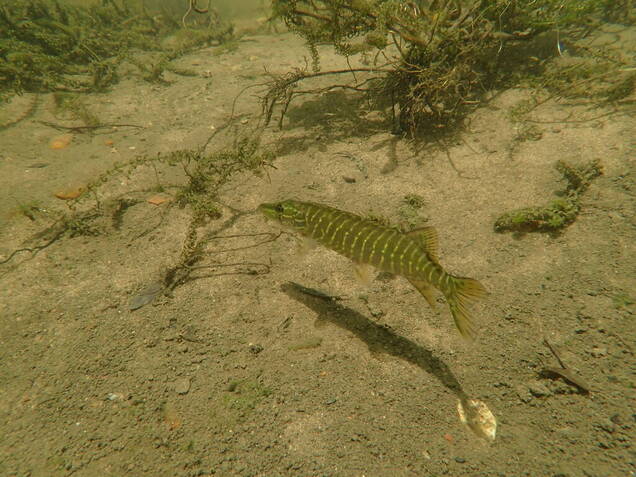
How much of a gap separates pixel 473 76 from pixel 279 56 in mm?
6617

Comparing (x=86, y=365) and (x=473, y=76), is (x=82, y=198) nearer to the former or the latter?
(x=86, y=365)

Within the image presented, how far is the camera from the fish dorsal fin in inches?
128

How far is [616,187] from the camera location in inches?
177

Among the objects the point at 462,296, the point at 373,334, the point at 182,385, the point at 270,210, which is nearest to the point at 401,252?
the point at 462,296

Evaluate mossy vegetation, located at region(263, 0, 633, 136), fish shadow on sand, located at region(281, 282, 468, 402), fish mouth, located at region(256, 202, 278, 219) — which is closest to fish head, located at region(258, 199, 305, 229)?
fish mouth, located at region(256, 202, 278, 219)

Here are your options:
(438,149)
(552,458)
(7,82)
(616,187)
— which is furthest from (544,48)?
(7,82)

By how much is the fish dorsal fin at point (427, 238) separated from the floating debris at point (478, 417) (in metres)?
1.53

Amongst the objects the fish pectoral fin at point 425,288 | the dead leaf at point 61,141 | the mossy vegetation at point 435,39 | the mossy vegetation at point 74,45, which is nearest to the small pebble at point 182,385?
the fish pectoral fin at point 425,288

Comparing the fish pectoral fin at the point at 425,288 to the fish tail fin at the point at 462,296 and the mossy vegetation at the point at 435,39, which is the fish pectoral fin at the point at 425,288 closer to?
the fish tail fin at the point at 462,296

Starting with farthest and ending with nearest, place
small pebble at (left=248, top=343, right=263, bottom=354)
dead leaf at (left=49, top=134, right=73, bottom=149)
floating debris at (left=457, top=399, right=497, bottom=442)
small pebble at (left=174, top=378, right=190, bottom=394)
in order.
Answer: dead leaf at (left=49, top=134, right=73, bottom=149)
small pebble at (left=248, top=343, right=263, bottom=354)
small pebble at (left=174, top=378, right=190, bottom=394)
floating debris at (left=457, top=399, right=497, bottom=442)

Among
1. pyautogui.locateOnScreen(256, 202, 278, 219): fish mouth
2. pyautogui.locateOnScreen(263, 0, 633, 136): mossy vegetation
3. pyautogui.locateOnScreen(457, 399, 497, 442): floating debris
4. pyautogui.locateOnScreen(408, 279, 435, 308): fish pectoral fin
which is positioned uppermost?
pyautogui.locateOnScreen(263, 0, 633, 136): mossy vegetation

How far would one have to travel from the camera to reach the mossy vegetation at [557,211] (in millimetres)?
4289

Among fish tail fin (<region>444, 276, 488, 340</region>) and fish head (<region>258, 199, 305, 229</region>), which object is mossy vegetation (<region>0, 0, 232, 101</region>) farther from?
fish tail fin (<region>444, 276, 488, 340</region>)

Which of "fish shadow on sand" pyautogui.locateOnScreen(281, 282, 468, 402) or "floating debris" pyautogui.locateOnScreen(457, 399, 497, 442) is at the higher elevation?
"fish shadow on sand" pyautogui.locateOnScreen(281, 282, 468, 402)
